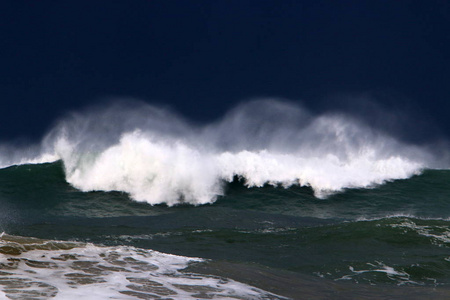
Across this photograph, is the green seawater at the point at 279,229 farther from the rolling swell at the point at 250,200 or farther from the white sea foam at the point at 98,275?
the white sea foam at the point at 98,275

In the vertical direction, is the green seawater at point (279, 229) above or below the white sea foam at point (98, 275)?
above

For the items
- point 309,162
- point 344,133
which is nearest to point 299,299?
point 309,162

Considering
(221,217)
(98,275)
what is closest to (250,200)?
(221,217)

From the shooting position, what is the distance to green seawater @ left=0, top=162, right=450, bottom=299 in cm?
652

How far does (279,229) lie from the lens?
10.2m

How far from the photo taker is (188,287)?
5277 mm

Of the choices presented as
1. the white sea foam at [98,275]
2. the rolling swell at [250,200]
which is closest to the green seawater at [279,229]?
the rolling swell at [250,200]

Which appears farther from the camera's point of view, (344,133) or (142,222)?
(344,133)

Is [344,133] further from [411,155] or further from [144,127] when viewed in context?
[144,127]

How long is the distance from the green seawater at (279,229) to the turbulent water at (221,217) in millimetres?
33

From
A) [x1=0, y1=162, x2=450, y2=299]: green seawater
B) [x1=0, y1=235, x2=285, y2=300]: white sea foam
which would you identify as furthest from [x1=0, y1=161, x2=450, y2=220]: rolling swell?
[x1=0, y1=235, x2=285, y2=300]: white sea foam

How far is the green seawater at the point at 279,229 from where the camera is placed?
21.4ft

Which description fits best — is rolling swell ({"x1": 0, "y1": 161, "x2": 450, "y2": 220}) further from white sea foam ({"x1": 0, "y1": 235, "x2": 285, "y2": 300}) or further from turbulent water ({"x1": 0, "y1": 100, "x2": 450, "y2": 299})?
white sea foam ({"x1": 0, "y1": 235, "x2": 285, "y2": 300})

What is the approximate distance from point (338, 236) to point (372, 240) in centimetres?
59
